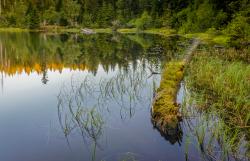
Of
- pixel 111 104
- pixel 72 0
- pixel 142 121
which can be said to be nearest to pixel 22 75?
pixel 111 104

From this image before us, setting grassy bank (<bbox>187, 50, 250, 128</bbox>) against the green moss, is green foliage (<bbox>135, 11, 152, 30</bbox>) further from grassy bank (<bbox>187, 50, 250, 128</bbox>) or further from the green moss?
the green moss

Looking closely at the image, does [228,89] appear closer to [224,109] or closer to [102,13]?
[224,109]

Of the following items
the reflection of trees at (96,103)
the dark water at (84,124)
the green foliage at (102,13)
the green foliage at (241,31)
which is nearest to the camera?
the dark water at (84,124)

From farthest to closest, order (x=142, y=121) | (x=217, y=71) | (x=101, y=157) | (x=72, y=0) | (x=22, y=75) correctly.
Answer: (x=72, y=0) < (x=22, y=75) < (x=217, y=71) < (x=142, y=121) < (x=101, y=157)

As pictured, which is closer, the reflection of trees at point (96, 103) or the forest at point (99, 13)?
the reflection of trees at point (96, 103)

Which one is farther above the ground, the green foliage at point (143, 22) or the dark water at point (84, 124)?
the green foliage at point (143, 22)

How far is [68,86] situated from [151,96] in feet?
15.4

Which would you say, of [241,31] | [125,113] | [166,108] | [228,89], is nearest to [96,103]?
[125,113]

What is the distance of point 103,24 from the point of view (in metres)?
79.8

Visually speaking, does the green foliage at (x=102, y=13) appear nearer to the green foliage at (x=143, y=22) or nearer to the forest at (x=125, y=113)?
the green foliage at (x=143, y=22)

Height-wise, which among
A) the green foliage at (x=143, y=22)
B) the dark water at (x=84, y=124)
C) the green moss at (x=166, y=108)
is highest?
the green foliage at (x=143, y=22)

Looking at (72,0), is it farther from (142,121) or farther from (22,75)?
(142,121)

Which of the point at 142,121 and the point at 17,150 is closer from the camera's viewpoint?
the point at 17,150

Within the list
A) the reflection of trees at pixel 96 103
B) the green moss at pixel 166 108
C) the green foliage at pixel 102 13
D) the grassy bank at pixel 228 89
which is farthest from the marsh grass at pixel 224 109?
the green foliage at pixel 102 13
